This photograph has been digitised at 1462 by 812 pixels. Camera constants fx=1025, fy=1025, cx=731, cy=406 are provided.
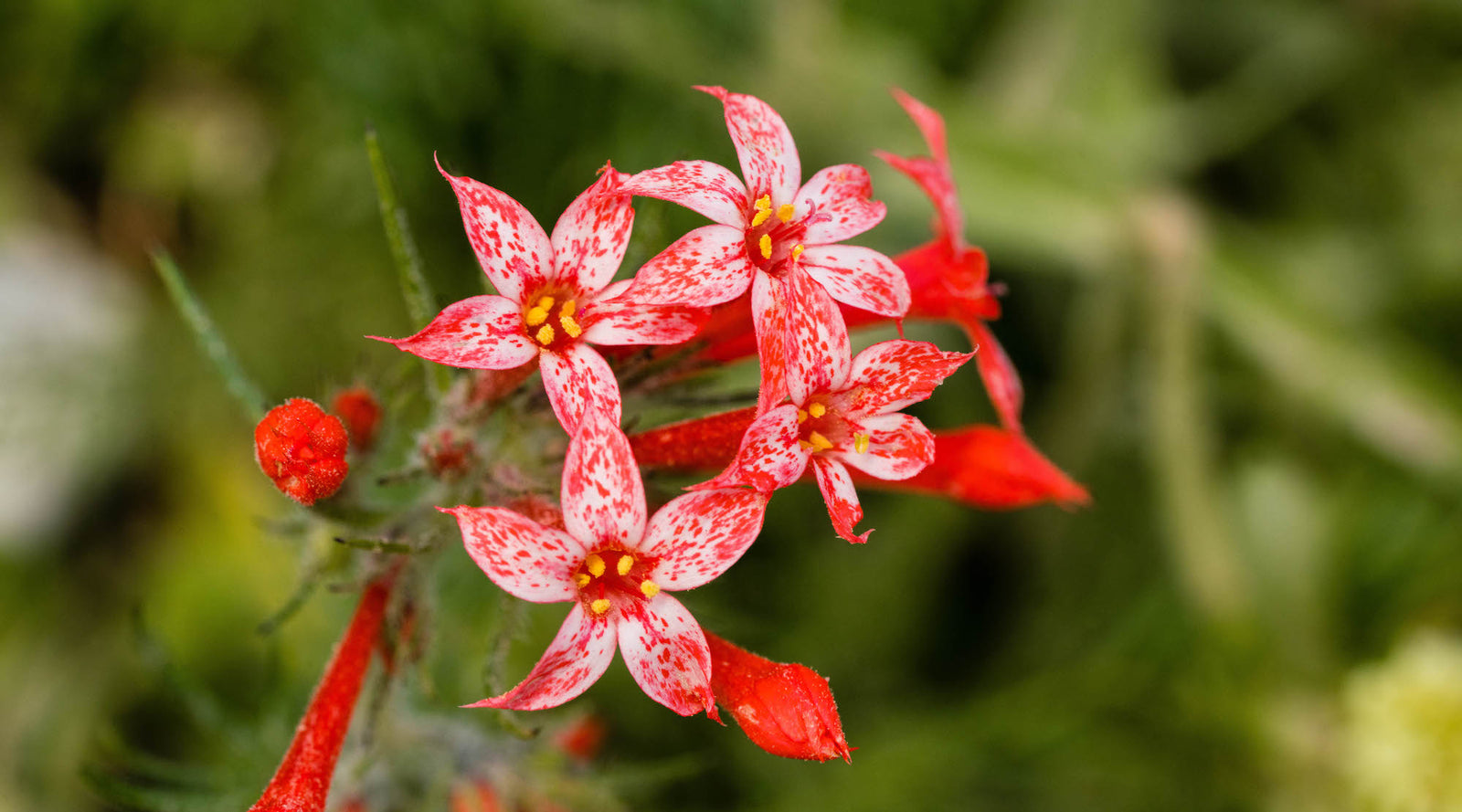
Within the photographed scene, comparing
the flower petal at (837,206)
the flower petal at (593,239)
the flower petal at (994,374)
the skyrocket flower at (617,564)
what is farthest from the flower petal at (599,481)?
the flower petal at (994,374)

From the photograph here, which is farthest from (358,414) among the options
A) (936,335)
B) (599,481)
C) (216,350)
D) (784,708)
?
(936,335)

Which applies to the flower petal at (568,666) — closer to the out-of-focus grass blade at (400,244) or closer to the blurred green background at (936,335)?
the out-of-focus grass blade at (400,244)

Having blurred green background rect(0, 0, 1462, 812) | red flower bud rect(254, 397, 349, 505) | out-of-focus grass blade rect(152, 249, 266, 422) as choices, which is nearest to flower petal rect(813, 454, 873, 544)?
red flower bud rect(254, 397, 349, 505)

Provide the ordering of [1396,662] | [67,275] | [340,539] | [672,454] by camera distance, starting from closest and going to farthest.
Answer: [340,539] → [672,454] → [1396,662] → [67,275]

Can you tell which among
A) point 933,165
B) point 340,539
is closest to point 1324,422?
point 933,165

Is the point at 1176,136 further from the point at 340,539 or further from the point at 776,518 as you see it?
the point at 340,539

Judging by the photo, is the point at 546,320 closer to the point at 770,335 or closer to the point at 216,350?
the point at 770,335

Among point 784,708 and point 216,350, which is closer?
point 784,708
